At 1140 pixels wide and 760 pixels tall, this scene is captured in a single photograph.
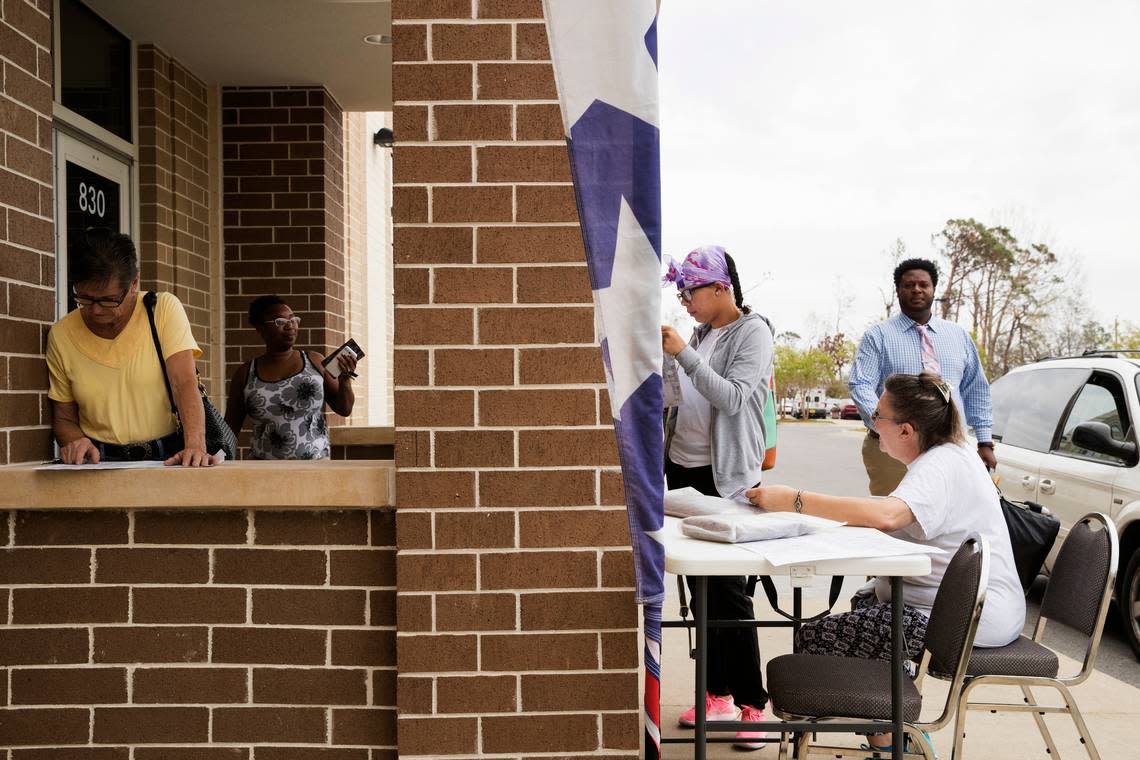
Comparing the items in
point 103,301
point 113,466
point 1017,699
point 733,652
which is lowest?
point 1017,699

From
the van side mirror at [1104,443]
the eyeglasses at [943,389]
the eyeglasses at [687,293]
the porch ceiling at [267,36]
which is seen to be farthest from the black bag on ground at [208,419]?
the van side mirror at [1104,443]

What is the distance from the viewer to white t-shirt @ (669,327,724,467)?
4039 millimetres

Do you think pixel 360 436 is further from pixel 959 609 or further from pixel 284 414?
pixel 959 609

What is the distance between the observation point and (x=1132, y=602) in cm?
554

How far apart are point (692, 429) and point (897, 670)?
1523 mm

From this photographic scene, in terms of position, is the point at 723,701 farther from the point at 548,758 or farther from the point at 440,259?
the point at 440,259

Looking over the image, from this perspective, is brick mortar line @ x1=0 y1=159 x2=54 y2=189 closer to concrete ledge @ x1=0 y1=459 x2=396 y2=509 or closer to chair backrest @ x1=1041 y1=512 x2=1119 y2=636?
concrete ledge @ x1=0 y1=459 x2=396 y2=509

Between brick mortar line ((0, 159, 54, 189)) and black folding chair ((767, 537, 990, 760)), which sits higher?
brick mortar line ((0, 159, 54, 189))

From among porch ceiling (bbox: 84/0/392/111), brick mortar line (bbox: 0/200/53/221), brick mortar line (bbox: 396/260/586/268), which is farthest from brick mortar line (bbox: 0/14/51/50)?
porch ceiling (bbox: 84/0/392/111)

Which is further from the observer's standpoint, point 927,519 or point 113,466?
point 927,519

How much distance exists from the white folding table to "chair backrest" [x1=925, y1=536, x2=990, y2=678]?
0.47 feet

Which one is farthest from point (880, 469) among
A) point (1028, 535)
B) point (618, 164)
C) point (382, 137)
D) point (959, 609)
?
point (382, 137)

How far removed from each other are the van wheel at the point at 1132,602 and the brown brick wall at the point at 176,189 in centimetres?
567

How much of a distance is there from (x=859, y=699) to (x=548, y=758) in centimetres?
92
